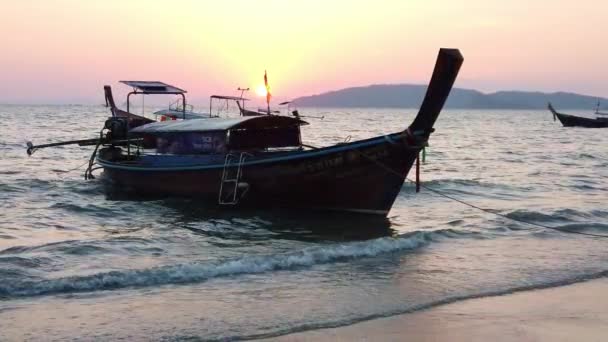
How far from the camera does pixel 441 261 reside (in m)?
9.90

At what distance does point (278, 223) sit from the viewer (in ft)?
43.6

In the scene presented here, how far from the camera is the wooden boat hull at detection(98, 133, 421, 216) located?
12344 mm

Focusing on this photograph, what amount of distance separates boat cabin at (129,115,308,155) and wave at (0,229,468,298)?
4.36 m

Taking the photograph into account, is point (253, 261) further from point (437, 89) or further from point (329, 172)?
point (437, 89)

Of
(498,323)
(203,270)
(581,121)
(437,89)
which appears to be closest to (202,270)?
(203,270)

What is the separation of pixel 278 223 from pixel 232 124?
91.9 inches

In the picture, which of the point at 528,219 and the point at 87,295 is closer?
the point at 87,295

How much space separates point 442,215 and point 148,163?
7112 mm

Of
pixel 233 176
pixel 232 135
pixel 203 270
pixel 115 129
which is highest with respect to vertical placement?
pixel 232 135

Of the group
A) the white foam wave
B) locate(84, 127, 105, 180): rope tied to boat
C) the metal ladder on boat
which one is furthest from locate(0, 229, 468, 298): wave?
locate(84, 127, 105, 180): rope tied to boat

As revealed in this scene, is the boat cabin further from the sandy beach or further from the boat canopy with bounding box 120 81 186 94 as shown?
the sandy beach

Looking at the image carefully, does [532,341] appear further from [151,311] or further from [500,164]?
[500,164]

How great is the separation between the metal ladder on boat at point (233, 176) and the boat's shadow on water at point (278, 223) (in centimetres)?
49

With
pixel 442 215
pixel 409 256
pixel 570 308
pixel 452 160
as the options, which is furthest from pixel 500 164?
pixel 570 308
